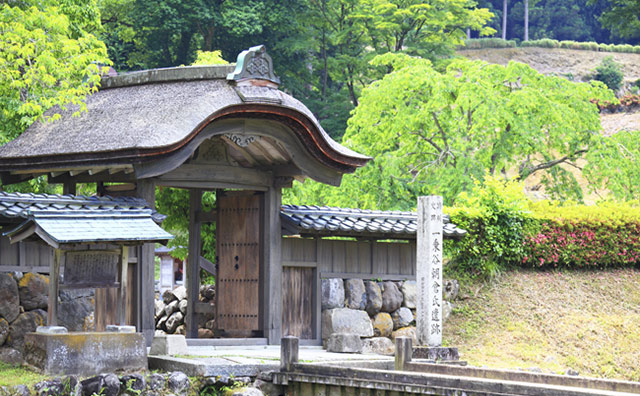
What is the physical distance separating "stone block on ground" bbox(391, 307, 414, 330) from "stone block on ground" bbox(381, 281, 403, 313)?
0.10 m

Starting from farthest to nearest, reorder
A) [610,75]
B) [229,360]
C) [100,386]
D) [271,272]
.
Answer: [610,75] → [271,272] → [229,360] → [100,386]

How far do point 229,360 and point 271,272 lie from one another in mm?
3118

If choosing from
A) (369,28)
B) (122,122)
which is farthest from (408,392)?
(369,28)

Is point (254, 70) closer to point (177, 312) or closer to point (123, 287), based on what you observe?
point (123, 287)

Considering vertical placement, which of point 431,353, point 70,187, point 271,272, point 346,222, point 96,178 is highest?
point 96,178

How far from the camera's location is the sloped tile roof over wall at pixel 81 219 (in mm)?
11625

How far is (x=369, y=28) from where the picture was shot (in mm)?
42062

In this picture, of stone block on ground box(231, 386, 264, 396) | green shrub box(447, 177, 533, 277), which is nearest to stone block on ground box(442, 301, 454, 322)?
green shrub box(447, 177, 533, 277)

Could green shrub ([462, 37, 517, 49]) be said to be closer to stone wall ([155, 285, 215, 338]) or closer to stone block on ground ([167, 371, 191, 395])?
stone wall ([155, 285, 215, 338])

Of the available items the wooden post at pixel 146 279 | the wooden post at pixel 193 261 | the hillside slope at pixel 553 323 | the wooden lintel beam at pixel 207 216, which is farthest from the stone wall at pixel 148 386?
the hillside slope at pixel 553 323

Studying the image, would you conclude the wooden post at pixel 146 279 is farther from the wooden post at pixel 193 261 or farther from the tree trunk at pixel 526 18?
the tree trunk at pixel 526 18

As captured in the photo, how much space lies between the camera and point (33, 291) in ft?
43.5

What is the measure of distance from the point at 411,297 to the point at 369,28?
1031 inches

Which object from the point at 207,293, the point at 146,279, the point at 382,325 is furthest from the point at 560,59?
the point at 146,279
